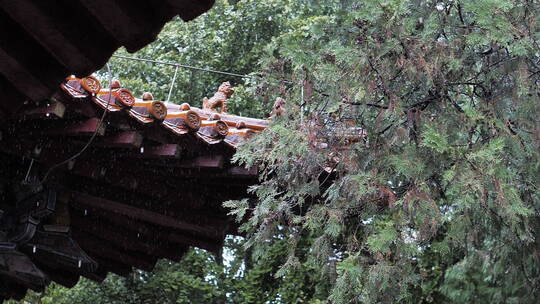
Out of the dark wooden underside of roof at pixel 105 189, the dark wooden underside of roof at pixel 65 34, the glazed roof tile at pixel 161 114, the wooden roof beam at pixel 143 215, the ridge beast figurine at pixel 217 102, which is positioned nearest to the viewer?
the dark wooden underside of roof at pixel 65 34

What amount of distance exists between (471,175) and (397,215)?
391mm

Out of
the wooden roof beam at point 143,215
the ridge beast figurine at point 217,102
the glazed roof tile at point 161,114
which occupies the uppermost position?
the glazed roof tile at point 161,114

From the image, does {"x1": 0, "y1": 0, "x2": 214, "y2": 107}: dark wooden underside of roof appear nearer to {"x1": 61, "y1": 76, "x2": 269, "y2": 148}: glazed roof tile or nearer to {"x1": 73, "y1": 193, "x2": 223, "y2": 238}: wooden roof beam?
{"x1": 61, "y1": 76, "x2": 269, "y2": 148}: glazed roof tile

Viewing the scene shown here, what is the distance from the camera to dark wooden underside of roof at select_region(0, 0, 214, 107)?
6.52 ft

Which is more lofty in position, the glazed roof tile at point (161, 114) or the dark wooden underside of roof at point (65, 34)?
the dark wooden underside of roof at point (65, 34)

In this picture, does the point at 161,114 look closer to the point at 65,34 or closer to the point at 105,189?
the point at 105,189

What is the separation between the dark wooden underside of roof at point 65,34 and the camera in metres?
1.99

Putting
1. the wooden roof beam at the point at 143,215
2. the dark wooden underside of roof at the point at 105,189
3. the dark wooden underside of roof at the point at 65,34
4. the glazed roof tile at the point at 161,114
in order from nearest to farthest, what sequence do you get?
the dark wooden underside of roof at the point at 65,34 → the glazed roof tile at the point at 161,114 → the dark wooden underside of roof at the point at 105,189 → the wooden roof beam at the point at 143,215

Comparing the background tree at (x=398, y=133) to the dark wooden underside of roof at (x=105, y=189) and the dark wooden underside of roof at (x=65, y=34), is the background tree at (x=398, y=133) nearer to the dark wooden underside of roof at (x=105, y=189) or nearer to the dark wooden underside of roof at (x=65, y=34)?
the dark wooden underside of roof at (x=105, y=189)

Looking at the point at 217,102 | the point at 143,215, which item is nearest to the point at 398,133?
the point at 217,102

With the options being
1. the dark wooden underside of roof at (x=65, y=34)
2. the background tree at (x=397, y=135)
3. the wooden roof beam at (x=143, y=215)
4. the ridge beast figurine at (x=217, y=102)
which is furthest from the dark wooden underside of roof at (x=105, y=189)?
the dark wooden underside of roof at (x=65, y=34)

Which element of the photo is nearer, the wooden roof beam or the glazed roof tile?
the glazed roof tile

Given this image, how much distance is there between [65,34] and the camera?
2.06 m

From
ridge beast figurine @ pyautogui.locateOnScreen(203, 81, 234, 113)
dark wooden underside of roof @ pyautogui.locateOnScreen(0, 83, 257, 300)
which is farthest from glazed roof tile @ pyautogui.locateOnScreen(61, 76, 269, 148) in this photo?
ridge beast figurine @ pyautogui.locateOnScreen(203, 81, 234, 113)
